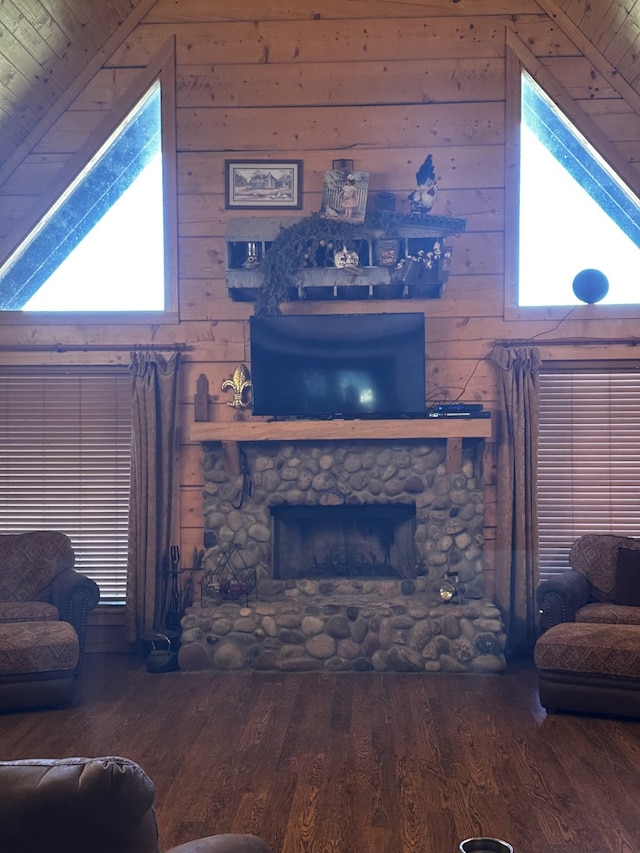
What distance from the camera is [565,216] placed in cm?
632

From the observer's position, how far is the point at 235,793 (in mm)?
3746

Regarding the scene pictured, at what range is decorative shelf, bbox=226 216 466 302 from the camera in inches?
235

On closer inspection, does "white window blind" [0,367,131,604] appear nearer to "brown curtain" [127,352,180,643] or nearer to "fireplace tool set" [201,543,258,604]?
"brown curtain" [127,352,180,643]

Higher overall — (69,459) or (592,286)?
(592,286)

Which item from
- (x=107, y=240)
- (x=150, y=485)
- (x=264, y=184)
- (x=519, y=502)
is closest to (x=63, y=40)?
(x=107, y=240)

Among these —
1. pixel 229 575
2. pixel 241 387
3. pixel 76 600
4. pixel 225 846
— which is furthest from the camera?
pixel 241 387

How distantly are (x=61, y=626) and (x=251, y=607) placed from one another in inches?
49.9

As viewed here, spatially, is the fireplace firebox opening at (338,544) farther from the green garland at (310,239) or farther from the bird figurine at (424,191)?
the bird figurine at (424,191)

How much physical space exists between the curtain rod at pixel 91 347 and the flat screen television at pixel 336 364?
2.03ft

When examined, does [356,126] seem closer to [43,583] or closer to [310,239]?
[310,239]

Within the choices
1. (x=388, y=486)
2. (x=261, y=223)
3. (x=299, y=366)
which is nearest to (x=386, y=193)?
(x=261, y=223)

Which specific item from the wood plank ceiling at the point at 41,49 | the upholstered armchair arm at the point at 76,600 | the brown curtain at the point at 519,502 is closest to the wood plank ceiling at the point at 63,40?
the wood plank ceiling at the point at 41,49

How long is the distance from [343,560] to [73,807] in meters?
4.80

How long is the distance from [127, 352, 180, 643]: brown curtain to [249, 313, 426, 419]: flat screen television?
643 mm
